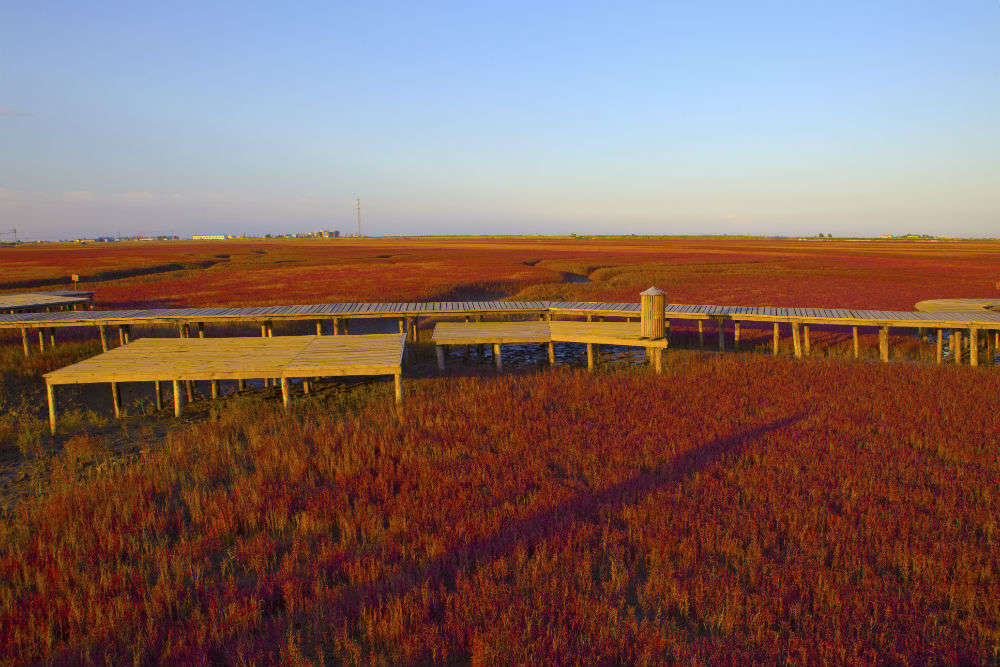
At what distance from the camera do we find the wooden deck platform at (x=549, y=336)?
12.0 meters

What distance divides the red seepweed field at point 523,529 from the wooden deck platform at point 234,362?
0.76 metres

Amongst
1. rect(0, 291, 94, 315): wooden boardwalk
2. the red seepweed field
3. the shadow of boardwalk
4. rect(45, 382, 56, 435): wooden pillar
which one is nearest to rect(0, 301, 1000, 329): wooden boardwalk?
rect(0, 291, 94, 315): wooden boardwalk

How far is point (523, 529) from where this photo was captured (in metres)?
4.93

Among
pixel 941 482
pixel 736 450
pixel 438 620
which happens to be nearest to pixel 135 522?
pixel 438 620

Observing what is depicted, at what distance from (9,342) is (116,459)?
14497 millimetres

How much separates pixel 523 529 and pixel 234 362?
7.22 m

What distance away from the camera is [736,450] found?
675 centimetres

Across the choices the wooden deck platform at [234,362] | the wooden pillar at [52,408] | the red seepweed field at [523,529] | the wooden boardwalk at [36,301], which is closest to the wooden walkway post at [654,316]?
the red seepweed field at [523,529]

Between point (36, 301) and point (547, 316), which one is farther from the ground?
point (36, 301)

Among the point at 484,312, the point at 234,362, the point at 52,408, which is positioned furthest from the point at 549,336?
the point at 52,408

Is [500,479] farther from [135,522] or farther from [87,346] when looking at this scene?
[87,346]

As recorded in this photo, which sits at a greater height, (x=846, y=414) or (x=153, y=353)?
(x=153, y=353)

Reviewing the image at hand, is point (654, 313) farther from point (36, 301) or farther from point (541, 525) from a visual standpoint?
point (36, 301)

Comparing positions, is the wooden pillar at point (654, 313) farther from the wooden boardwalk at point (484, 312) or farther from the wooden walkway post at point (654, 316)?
the wooden boardwalk at point (484, 312)
